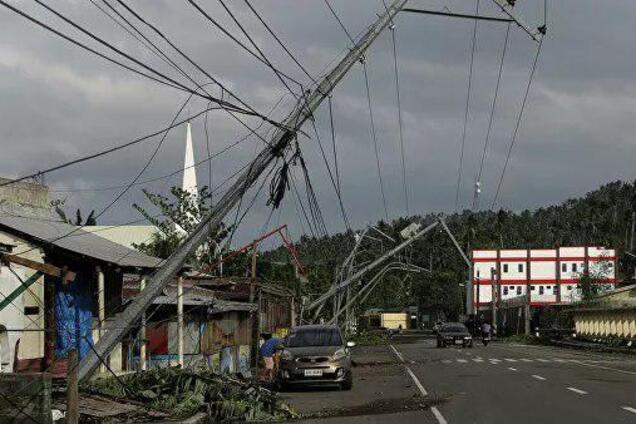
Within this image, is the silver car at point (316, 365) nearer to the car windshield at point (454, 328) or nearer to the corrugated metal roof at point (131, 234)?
the car windshield at point (454, 328)

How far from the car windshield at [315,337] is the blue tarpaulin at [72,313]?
614 cm

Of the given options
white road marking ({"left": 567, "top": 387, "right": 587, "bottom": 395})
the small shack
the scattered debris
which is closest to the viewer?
the scattered debris

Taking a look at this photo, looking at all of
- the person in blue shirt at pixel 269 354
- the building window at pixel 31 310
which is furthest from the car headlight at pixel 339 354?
the building window at pixel 31 310

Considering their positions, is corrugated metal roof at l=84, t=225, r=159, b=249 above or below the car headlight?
above

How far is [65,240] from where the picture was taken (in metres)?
19.3

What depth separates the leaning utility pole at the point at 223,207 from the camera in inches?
616

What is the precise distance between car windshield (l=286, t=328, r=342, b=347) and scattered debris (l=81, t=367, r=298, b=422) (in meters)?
6.52

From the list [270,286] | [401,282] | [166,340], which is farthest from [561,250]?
[166,340]

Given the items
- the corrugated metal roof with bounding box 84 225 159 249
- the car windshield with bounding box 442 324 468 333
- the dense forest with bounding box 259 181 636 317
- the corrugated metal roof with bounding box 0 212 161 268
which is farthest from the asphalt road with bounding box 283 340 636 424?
the dense forest with bounding box 259 181 636 317

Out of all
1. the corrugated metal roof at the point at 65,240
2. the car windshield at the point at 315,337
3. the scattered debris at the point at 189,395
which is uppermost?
the corrugated metal roof at the point at 65,240

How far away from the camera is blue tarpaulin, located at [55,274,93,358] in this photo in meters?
19.2

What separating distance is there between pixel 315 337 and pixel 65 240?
8153mm

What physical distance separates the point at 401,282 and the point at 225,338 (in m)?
102

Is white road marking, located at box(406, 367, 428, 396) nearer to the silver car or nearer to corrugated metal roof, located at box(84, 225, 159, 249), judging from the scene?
the silver car
